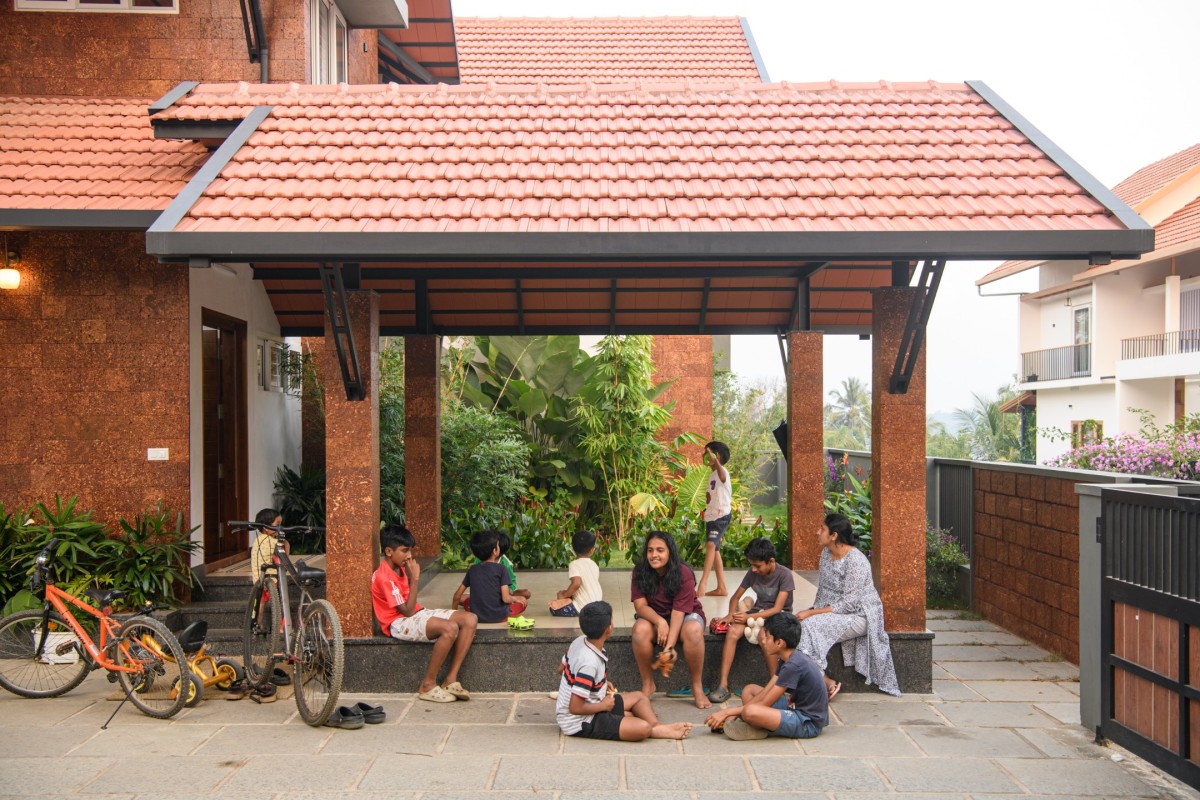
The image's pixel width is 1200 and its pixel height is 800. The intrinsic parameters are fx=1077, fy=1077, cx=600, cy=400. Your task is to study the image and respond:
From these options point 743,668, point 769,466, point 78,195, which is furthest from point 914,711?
point 769,466

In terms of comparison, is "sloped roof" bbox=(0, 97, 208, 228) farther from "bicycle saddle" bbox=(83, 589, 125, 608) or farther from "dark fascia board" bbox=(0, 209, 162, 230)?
"bicycle saddle" bbox=(83, 589, 125, 608)

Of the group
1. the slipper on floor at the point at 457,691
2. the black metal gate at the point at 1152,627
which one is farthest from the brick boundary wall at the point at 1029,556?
the slipper on floor at the point at 457,691

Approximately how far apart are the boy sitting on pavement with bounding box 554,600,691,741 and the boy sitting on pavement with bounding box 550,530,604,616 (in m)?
1.55

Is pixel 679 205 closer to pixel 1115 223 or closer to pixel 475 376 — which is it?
pixel 1115 223

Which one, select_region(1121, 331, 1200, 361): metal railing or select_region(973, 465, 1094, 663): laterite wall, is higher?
select_region(1121, 331, 1200, 361): metal railing

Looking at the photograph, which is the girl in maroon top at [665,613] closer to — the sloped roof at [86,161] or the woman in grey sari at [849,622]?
the woman in grey sari at [849,622]

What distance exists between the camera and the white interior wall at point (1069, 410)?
1307 inches

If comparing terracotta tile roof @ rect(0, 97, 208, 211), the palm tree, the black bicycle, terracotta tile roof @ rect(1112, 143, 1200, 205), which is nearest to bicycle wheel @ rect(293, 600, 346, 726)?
the black bicycle

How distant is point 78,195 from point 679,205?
16.4 feet

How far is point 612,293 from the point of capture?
11.3 m

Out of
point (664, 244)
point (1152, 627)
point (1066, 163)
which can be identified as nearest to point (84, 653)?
Result: point (664, 244)

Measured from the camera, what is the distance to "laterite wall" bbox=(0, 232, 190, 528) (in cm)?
943

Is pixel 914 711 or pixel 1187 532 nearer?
pixel 1187 532

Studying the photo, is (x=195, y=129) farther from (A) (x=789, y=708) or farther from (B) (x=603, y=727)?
(A) (x=789, y=708)
